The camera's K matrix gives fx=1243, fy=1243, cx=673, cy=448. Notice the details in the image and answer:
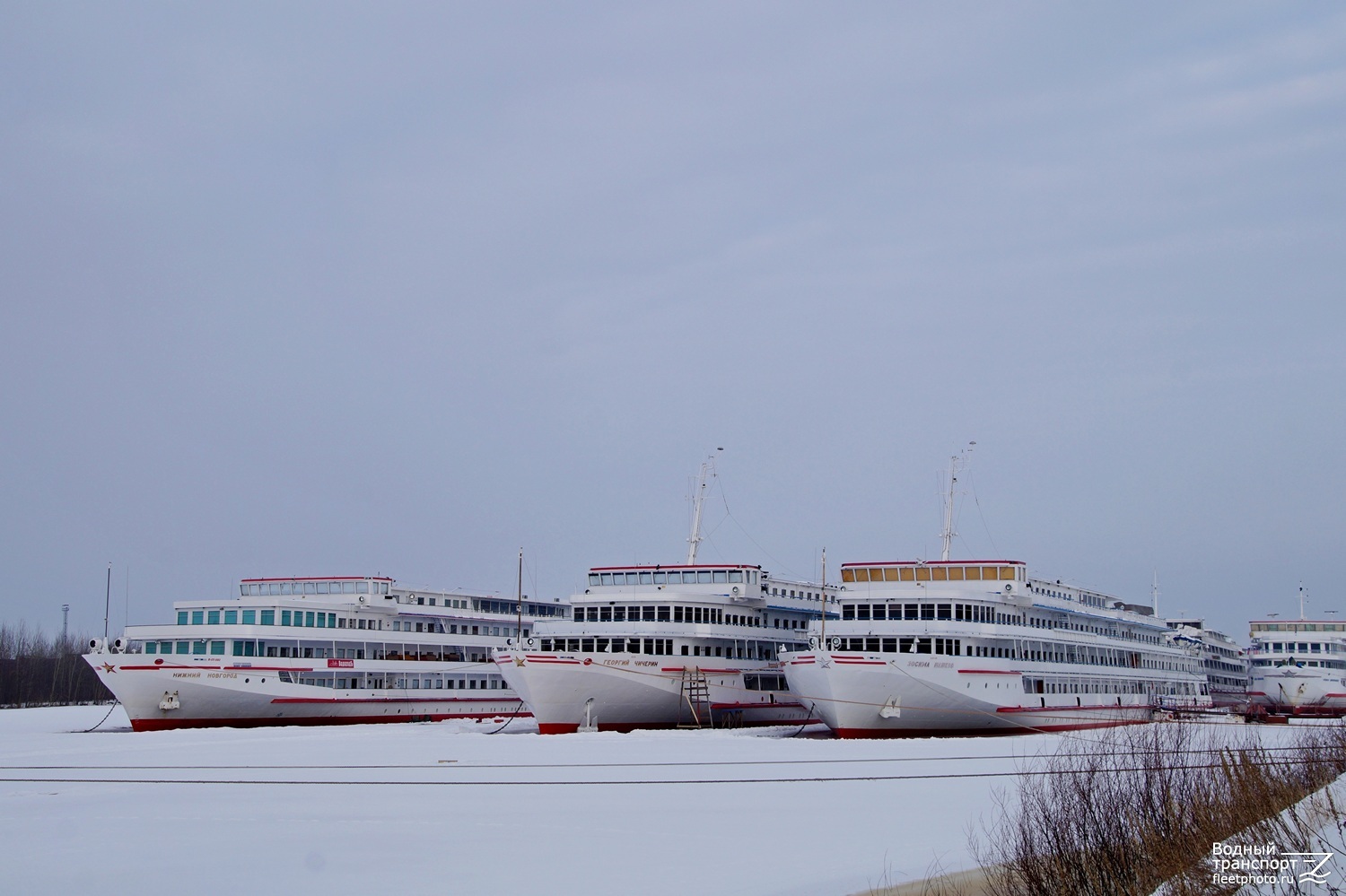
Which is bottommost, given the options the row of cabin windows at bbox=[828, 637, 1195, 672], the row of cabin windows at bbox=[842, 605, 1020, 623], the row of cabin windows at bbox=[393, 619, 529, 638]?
the row of cabin windows at bbox=[828, 637, 1195, 672]

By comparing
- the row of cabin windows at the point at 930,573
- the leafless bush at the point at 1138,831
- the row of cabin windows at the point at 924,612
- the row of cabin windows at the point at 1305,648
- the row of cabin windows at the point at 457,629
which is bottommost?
the leafless bush at the point at 1138,831

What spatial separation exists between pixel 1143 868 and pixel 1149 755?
7.58 m

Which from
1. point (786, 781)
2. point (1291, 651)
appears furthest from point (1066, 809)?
point (1291, 651)

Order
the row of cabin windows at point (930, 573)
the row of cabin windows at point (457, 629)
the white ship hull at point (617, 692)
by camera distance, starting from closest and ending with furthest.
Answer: the white ship hull at point (617, 692) → the row of cabin windows at point (930, 573) → the row of cabin windows at point (457, 629)

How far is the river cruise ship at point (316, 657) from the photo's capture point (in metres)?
57.8

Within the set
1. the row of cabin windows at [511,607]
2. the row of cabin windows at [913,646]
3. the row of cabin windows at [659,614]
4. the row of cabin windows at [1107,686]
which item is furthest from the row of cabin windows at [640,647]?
the row of cabin windows at [1107,686]

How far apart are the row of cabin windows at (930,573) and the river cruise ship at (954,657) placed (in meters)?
0.05

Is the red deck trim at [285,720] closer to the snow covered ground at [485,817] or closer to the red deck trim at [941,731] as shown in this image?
the snow covered ground at [485,817]

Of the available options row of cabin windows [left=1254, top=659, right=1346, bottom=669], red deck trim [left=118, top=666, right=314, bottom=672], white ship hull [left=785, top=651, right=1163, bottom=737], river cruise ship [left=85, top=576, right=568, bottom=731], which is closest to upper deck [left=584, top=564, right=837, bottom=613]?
river cruise ship [left=85, top=576, right=568, bottom=731]

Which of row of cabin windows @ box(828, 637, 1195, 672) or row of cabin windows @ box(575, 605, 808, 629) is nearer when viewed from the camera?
row of cabin windows @ box(828, 637, 1195, 672)

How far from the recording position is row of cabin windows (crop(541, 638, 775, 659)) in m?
59.8

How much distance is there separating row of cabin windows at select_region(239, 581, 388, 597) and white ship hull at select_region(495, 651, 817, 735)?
47.3ft

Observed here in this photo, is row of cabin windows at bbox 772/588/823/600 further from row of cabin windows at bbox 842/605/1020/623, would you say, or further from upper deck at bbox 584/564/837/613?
row of cabin windows at bbox 842/605/1020/623

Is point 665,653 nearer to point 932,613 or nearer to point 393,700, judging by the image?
point 932,613
